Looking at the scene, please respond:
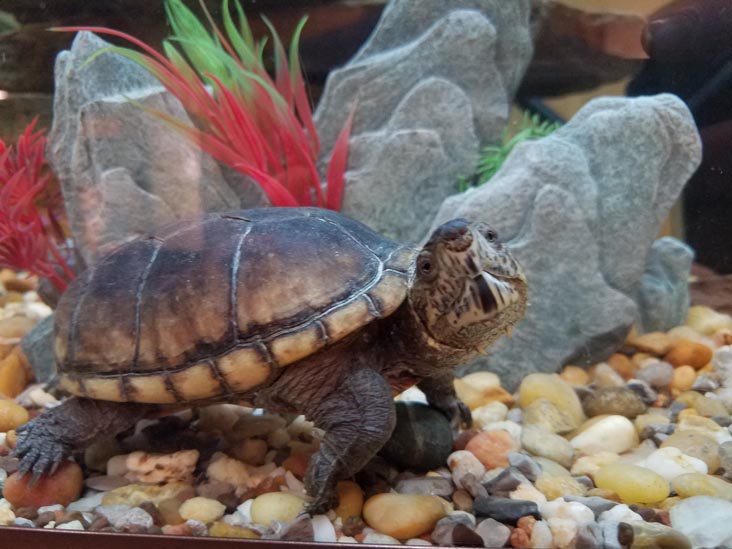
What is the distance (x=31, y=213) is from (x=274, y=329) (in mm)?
1775

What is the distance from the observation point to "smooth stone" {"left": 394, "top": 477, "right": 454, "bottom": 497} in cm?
176

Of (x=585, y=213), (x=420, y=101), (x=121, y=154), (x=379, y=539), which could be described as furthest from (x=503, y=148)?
(x=379, y=539)

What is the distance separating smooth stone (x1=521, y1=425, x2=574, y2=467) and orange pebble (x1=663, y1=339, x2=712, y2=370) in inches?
42.0

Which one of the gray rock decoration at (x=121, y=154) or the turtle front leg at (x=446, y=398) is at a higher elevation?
the gray rock decoration at (x=121, y=154)

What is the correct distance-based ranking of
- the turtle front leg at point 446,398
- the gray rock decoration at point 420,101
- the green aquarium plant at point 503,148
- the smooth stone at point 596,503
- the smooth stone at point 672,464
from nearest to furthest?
1. the smooth stone at point 596,503
2. the smooth stone at point 672,464
3. the turtle front leg at point 446,398
4. the gray rock decoration at point 420,101
5. the green aquarium plant at point 503,148

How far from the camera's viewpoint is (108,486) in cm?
188

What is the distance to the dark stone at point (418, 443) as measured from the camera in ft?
6.11

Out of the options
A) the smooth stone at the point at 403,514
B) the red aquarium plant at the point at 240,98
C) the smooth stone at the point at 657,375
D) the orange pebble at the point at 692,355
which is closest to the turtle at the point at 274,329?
the smooth stone at the point at 403,514

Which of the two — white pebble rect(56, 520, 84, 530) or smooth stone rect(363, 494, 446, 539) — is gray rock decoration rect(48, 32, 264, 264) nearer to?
white pebble rect(56, 520, 84, 530)

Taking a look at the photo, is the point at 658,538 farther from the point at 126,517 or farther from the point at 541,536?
the point at 126,517

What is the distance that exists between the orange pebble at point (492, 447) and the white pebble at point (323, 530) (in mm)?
619

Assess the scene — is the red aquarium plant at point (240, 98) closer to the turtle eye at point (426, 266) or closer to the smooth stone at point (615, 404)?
the turtle eye at point (426, 266)

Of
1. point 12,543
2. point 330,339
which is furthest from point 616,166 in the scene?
point 12,543

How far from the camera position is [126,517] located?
1.60 metres
